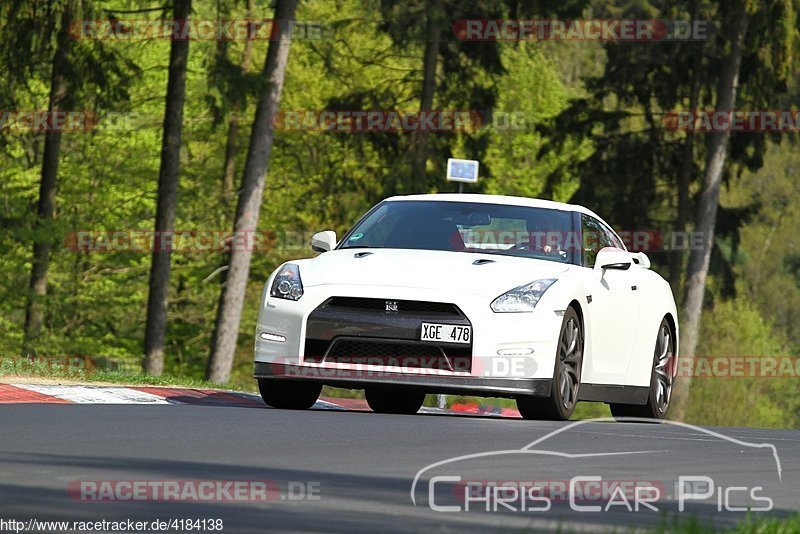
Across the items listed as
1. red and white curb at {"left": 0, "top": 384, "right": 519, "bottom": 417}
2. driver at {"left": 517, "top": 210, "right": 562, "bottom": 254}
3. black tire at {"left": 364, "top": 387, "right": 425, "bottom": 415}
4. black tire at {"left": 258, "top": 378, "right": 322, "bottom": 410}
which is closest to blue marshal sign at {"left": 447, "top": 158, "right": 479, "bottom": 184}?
red and white curb at {"left": 0, "top": 384, "right": 519, "bottom": 417}

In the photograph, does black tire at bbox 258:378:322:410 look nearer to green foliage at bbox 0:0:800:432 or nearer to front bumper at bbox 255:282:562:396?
front bumper at bbox 255:282:562:396

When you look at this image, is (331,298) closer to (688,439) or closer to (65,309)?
(688,439)

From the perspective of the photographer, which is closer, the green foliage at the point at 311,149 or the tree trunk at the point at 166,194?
the tree trunk at the point at 166,194

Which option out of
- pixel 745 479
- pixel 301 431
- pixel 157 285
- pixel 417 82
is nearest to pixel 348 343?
pixel 301 431

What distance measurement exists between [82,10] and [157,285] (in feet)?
18.0

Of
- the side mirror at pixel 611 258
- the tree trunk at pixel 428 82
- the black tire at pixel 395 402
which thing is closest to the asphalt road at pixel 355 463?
the side mirror at pixel 611 258

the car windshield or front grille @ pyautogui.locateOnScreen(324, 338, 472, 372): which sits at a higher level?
the car windshield

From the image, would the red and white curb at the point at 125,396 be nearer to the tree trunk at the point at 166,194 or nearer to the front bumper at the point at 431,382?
the front bumper at the point at 431,382

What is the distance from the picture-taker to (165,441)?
988cm

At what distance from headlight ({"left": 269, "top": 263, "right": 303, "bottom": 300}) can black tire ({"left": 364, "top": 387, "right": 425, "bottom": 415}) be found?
2.61 m

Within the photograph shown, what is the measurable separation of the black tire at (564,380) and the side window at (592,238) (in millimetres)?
823

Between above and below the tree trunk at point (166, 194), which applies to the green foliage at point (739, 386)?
below

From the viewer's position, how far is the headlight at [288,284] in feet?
41.5

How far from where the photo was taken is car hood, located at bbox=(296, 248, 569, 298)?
40.8 feet
